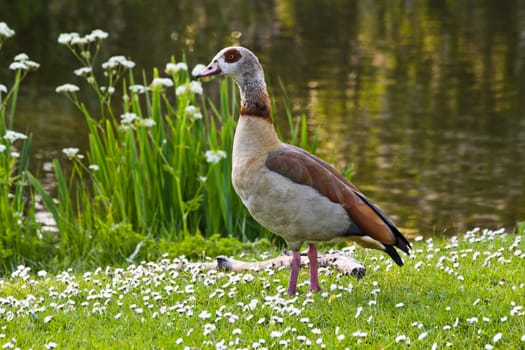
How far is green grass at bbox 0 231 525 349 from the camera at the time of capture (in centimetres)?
529

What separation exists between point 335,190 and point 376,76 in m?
13.0

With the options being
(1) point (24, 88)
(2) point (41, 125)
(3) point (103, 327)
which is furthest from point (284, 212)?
(1) point (24, 88)

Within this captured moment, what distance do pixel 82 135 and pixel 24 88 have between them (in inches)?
152

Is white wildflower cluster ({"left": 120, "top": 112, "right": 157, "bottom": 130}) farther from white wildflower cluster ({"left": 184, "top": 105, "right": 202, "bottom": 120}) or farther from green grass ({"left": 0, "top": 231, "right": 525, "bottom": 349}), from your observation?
green grass ({"left": 0, "top": 231, "right": 525, "bottom": 349})

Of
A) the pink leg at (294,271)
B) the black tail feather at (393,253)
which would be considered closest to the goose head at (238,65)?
the pink leg at (294,271)

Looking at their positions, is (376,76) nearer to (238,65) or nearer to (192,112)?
(192,112)

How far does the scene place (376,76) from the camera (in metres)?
18.6

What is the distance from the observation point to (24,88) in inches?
696

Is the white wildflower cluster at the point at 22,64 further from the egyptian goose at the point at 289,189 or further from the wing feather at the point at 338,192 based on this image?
the wing feather at the point at 338,192

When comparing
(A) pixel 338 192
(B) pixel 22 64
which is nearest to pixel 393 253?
(A) pixel 338 192

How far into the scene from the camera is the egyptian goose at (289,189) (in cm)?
580

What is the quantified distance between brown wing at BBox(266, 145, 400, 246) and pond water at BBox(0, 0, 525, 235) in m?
3.68

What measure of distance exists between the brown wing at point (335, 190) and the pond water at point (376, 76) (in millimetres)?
3678

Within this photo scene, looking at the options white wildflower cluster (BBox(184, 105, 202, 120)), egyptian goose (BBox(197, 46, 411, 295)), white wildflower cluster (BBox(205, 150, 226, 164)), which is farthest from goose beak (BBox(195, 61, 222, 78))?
white wildflower cluster (BBox(184, 105, 202, 120))
